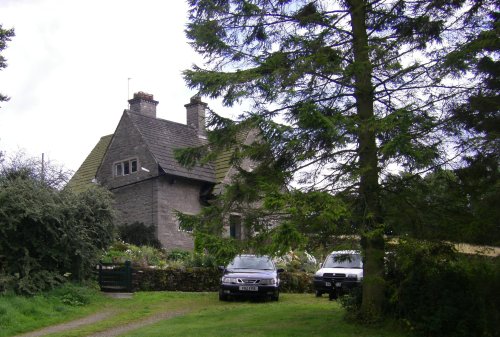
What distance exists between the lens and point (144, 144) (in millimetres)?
33219

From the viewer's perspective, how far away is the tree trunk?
42.8 feet

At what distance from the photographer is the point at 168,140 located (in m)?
34.7

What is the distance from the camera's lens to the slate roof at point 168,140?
32.8m

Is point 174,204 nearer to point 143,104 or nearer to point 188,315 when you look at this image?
point 143,104

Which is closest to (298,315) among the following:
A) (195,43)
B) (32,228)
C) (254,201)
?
(254,201)

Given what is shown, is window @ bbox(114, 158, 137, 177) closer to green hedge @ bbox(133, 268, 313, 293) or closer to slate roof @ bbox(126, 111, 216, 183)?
slate roof @ bbox(126, 111, 216, 183)

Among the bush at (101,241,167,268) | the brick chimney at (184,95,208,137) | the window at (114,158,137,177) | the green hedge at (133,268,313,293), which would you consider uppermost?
the brick chimney at (184,95,208,137)

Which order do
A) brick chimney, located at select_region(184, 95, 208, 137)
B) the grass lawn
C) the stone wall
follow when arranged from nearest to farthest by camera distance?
the grass lawn → the stone wall → brick chimney, located at select_region(184, 95, 208, 137)

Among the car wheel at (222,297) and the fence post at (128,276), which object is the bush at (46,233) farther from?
the car wheel at (222,297)

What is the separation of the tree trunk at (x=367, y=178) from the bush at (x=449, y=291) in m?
0.54

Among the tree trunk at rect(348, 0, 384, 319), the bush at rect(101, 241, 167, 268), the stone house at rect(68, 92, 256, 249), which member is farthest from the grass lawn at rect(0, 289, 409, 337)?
the stone house at rect(68, 92, 256, 249)

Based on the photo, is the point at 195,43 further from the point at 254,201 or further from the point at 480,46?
the point at 480,46

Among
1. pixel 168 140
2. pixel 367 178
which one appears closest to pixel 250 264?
pixel 367 178

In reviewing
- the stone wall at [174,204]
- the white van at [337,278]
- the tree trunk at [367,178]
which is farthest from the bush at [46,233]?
the tree trunk at [367,178]
